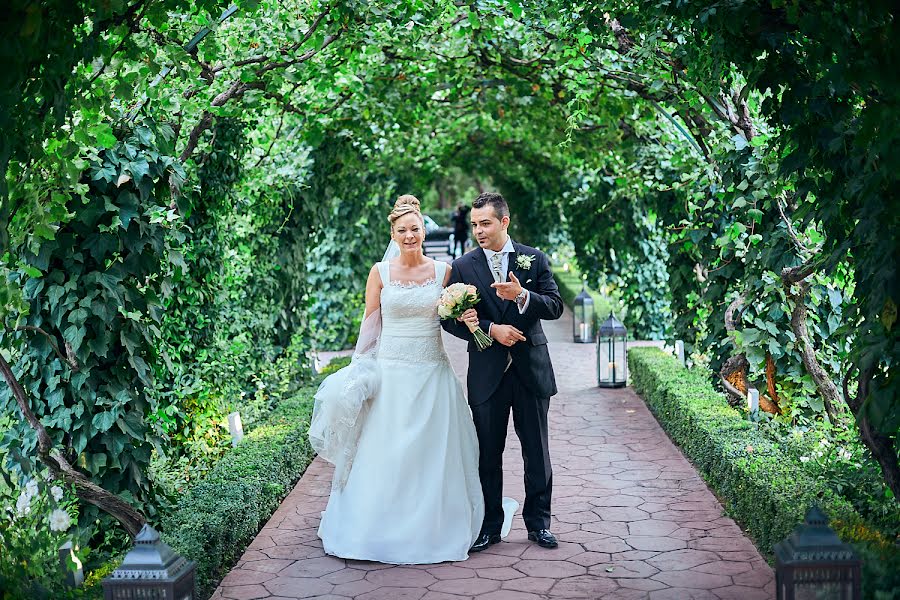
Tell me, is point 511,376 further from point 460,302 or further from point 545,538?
point 545,538

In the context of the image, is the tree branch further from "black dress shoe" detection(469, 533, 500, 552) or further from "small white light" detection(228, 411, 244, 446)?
"small white light" detection(228, 411, 244, 446)

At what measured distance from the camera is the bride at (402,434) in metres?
5.29

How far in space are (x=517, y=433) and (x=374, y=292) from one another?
1.11 metres

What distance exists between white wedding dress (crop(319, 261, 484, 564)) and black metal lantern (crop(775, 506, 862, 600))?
2171 mm

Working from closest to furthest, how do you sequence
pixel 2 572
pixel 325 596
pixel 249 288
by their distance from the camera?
pixel 2 572
pixel 325 596
pixel 249 288

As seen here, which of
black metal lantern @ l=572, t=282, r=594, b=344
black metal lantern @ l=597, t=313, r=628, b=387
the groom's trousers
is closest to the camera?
the groom's trousers

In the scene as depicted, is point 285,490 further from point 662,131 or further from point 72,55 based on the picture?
point 662,131

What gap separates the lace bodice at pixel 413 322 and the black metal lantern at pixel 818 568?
8.13ft

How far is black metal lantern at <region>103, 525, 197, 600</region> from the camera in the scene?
3.46m

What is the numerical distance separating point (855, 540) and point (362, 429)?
254cm

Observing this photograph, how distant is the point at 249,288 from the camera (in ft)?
32.3

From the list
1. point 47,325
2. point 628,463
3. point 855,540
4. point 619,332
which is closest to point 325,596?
point 47,325

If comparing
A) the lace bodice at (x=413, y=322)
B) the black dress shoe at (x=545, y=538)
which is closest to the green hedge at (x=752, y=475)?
the black dress shoe at (x=545, y=538)

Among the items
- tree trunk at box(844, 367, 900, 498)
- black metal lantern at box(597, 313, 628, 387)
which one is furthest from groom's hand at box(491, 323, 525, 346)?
black metal lantern at box(597, 313, 628, 387)
